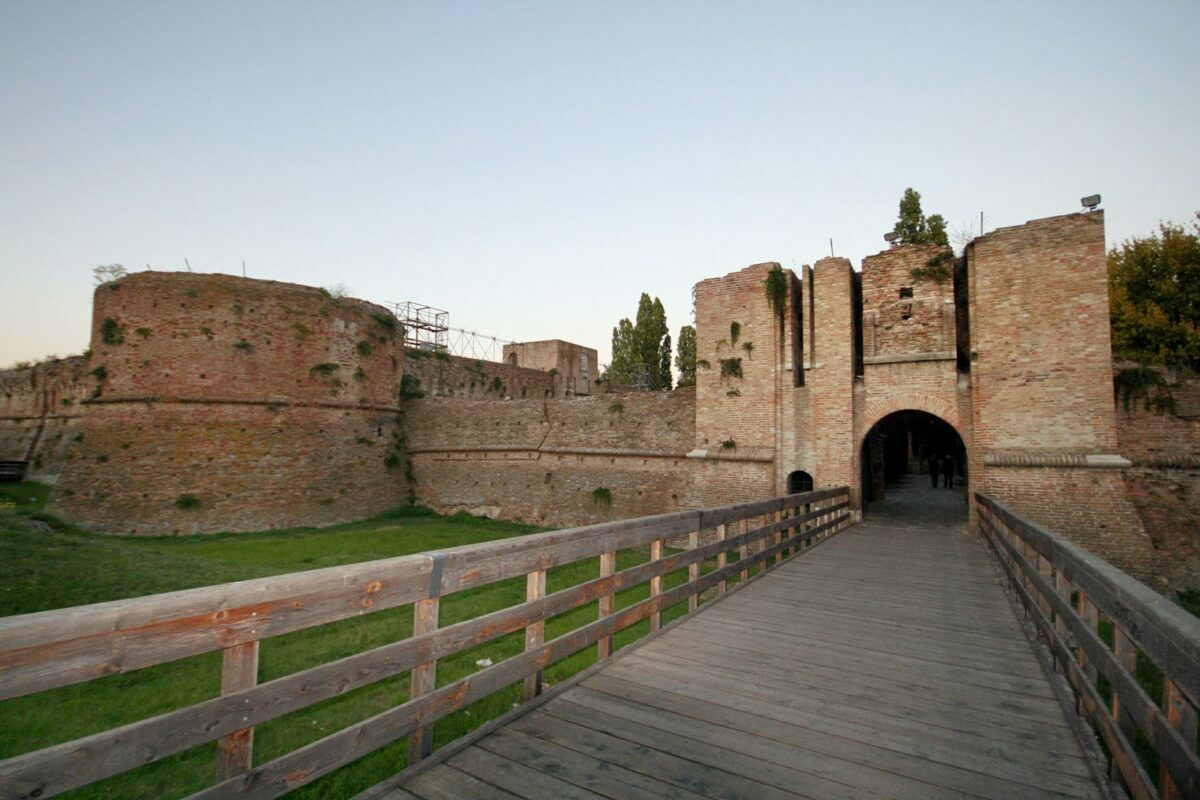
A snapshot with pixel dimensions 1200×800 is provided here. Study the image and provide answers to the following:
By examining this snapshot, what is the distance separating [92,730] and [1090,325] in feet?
48.9

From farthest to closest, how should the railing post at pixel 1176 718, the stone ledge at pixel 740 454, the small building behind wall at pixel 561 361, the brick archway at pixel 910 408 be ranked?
the small building behind wall at pixel 561 361 < the stone ledge at pixel 740 454 < the brick archway at pixel 910 408 < the railing post at pixel 1176 718

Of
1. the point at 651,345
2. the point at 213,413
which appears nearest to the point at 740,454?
the point at 213,413

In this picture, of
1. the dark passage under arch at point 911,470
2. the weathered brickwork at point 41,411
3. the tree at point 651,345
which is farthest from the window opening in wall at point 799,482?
the weathered brickwork at point 41,411

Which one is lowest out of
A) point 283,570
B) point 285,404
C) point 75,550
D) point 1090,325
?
point 283,570

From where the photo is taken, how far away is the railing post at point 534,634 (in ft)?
11.5

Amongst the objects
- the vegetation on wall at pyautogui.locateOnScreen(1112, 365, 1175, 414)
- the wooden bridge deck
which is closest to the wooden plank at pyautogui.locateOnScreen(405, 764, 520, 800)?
the wooden bridge deck

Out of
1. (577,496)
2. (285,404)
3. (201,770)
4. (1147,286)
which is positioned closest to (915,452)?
(1147,286)

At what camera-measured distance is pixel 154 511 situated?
15906 mm

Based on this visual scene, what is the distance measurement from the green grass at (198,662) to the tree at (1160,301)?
62.8 feet

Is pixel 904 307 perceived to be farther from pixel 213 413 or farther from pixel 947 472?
pixel 213 413

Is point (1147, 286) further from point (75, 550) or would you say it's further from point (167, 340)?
point (167, 340)

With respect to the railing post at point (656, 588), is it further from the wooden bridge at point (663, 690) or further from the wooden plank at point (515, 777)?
the wooden plank at point (515, 777)

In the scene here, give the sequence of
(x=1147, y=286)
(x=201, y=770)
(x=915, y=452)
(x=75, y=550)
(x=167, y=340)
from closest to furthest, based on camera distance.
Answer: (x=201, y=770), (x=75, y=550), (x=167, y=340), (x=1147, y=286), (x=915, y=452)

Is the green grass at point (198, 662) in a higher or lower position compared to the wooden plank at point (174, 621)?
lower
